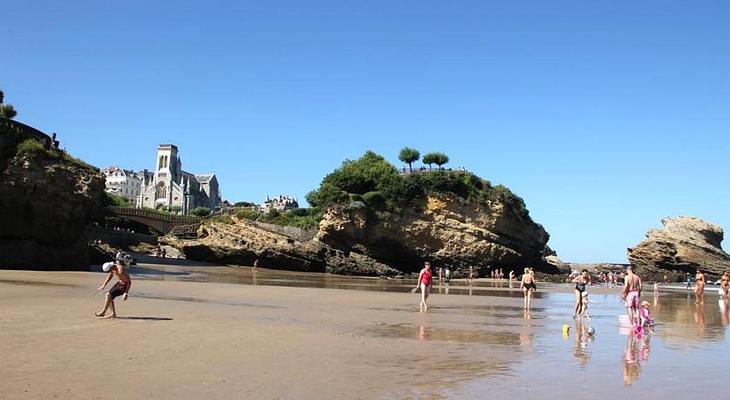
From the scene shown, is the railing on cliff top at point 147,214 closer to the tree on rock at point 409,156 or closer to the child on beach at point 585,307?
the tree on rock at point 409,156

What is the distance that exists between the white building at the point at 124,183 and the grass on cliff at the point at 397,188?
146 metres

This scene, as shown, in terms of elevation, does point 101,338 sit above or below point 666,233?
below

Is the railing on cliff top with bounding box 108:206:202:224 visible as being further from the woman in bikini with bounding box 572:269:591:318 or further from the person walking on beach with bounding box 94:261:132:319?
the person walking on beach with bounding box 94:261:132:319

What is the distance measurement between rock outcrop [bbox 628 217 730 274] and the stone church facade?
13336 centimetres

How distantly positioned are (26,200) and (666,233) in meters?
66.9

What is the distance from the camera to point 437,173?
58500 mm

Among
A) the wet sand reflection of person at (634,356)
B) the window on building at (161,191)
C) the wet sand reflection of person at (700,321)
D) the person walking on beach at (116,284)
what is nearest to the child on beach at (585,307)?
the wet sand reflection of person at (700,321)

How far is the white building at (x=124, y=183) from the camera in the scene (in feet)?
616

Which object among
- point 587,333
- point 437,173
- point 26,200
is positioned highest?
point 437,173

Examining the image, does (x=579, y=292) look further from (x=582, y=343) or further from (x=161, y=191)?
(x=161, y=191)

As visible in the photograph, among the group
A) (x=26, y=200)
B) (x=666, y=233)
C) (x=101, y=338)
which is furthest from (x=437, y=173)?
(x=101, y=338)

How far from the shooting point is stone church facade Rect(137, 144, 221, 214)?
17650cm

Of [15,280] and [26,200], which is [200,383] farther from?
[26,200]

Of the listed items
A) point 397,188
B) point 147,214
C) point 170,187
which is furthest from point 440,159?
point 170,187
